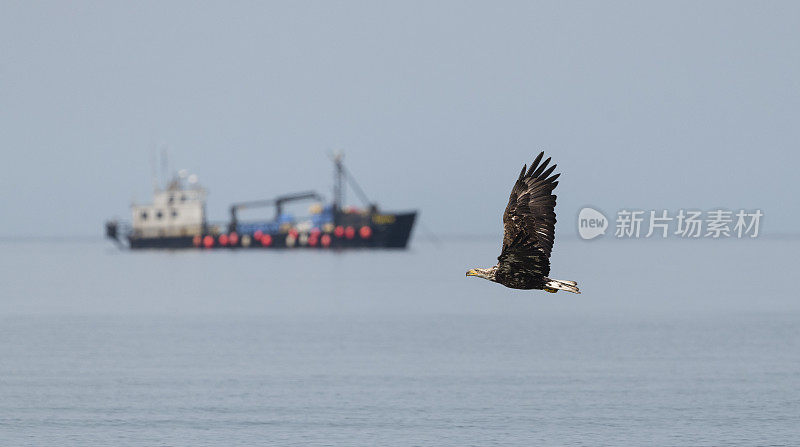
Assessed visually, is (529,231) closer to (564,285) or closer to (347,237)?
(564,285)

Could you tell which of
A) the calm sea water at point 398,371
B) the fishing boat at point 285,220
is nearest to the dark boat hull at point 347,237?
the fishing boat at point 285,220

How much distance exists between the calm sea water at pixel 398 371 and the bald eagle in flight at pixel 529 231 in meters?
11.9

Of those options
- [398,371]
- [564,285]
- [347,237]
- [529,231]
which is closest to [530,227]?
[529,231]

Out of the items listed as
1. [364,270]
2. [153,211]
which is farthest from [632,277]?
[153,211]

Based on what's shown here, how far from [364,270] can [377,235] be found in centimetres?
4022

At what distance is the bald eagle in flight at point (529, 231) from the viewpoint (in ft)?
65.0

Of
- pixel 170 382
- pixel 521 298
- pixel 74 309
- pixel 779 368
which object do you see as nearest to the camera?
pixel 170 382

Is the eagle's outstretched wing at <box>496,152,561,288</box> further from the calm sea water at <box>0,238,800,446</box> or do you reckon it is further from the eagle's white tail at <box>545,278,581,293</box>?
the calm sea water at <box>0,238,800,446</box>

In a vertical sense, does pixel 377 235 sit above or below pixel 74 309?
above

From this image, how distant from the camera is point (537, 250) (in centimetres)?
1992

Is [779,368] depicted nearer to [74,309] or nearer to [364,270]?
[74,309]

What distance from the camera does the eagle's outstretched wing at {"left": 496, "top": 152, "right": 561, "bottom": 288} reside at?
65.1ft

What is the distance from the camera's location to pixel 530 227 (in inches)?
789

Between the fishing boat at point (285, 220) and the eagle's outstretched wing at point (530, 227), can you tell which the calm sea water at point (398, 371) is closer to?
the eagle's outstretched wing at point (530, 227)
